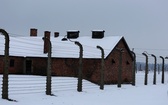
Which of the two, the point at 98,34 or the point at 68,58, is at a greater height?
the point at 98,34

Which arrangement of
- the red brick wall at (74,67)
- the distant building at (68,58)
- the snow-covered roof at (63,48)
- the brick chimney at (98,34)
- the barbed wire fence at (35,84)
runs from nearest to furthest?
the barbed wire fence at (35,84) → the red brick wall at (74,67) → the distant building at (68,58) → the snow-covered roof at (63,48) → the brick chimney at (98,34)

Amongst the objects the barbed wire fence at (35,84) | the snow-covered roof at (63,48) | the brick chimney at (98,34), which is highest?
the brick chimney at (98,34)

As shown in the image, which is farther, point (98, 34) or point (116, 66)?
point (98, 34)

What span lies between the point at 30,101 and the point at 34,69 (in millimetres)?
17561

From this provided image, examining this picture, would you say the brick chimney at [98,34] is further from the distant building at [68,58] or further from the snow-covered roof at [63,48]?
the snow-covered roof at [63,48]

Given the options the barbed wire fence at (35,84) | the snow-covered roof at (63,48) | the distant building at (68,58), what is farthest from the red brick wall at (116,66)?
the barbed wire fence at (35,84)

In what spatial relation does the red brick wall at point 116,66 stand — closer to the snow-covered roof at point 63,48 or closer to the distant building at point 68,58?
the distant building at point 68,58

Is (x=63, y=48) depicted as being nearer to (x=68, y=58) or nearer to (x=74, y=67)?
(x=68, y=58)

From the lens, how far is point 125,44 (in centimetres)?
3238

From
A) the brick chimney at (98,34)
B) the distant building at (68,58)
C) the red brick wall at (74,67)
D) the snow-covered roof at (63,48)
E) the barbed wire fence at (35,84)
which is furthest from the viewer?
the brick chimney at (98,34)

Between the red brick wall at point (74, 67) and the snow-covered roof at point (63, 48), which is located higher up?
the snow-covered roof at point (63, 48)

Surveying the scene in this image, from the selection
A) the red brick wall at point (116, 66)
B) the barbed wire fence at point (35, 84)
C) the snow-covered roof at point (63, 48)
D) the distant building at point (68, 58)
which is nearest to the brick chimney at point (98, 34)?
the distant building at point (68, 58)

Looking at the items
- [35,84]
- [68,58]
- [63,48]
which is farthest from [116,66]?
[35,84]

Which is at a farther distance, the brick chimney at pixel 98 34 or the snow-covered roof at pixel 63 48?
the brick chimney at pixel 98 34
